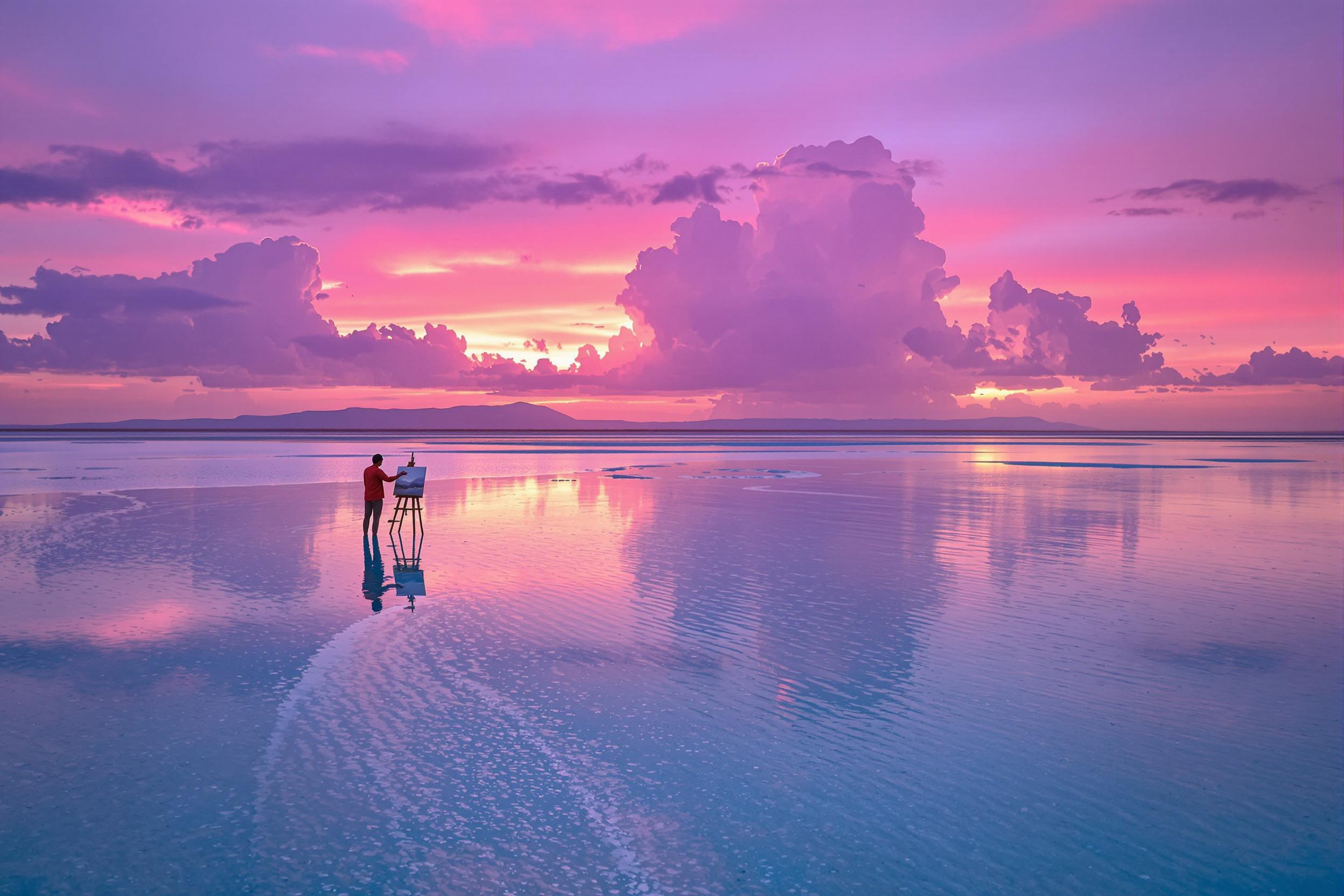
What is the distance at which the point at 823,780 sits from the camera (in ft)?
25.6

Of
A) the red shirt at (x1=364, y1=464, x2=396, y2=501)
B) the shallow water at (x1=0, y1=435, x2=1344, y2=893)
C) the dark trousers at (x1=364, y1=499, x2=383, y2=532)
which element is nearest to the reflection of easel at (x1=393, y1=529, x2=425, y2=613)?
the shallow water at (x1=0, y1=435, x2=1344, y2=893)

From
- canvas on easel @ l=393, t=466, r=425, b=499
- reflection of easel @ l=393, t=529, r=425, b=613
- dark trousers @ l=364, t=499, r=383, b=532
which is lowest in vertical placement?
reflection of easel @ l=393, t=529, r=425, b=613

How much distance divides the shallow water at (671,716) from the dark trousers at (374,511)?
1.48 meters

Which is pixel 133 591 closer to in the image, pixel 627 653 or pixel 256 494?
pixel 627 653

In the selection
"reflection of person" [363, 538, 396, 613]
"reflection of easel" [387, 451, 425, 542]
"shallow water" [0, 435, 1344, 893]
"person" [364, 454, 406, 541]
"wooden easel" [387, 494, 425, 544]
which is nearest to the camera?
"shallow water" [0, 435, 1344, 893]

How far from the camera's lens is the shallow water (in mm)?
6469

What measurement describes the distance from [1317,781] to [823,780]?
440cm

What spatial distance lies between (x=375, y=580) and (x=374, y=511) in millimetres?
6893

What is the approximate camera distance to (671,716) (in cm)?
945

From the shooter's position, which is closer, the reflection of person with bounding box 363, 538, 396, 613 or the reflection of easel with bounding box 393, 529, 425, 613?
the reflection of person with bounding box 363, 538, 396, 613

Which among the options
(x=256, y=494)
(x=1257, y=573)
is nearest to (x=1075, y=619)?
(x=1257, y=573)

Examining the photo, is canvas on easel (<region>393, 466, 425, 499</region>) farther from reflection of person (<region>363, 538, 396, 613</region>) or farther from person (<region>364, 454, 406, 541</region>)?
reflection of person (<region>363, 538, 396, 613</region>)

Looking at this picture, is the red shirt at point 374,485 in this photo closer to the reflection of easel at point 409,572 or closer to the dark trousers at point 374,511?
the dark trousers at point 374,511

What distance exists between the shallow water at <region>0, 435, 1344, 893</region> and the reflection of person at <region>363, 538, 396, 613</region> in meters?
0.14
